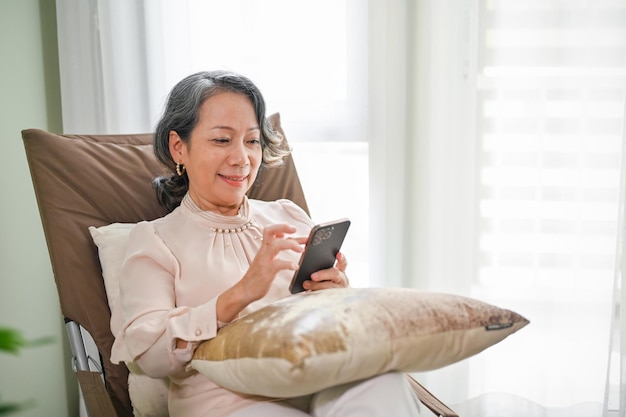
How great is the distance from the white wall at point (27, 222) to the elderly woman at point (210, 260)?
2.01 feet

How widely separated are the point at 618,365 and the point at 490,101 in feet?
3.10

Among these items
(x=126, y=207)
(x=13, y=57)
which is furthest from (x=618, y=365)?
(x=13, y=57)

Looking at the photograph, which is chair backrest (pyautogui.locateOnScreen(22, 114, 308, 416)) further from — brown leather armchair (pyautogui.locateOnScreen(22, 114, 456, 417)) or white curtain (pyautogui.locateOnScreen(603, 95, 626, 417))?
white curtain (pyautogui.locateOnScreen(603, 95, 626, 417))

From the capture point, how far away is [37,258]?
83.7 inches

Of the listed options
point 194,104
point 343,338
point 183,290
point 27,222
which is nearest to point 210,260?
point 183,290

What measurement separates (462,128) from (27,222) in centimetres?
139

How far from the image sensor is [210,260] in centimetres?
144

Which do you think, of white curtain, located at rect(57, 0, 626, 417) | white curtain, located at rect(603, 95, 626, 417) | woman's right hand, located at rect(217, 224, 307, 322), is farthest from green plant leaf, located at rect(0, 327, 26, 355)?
white curtain, located at rect(603, 95, 626, 417)

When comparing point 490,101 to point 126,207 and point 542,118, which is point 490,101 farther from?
point 126,207

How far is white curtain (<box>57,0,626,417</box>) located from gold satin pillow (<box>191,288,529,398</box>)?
1027 mm

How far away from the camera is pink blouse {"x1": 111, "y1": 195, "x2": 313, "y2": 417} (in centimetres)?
125

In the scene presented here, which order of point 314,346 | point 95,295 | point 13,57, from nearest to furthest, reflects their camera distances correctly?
→ point 314,346
point 95,295
point 13,57

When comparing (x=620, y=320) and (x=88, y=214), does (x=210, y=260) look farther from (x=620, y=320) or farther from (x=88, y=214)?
(x=620, y=320)

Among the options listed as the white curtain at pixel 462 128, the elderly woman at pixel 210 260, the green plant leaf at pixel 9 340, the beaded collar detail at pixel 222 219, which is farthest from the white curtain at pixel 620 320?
the green plant leaf at pixel 9 340
